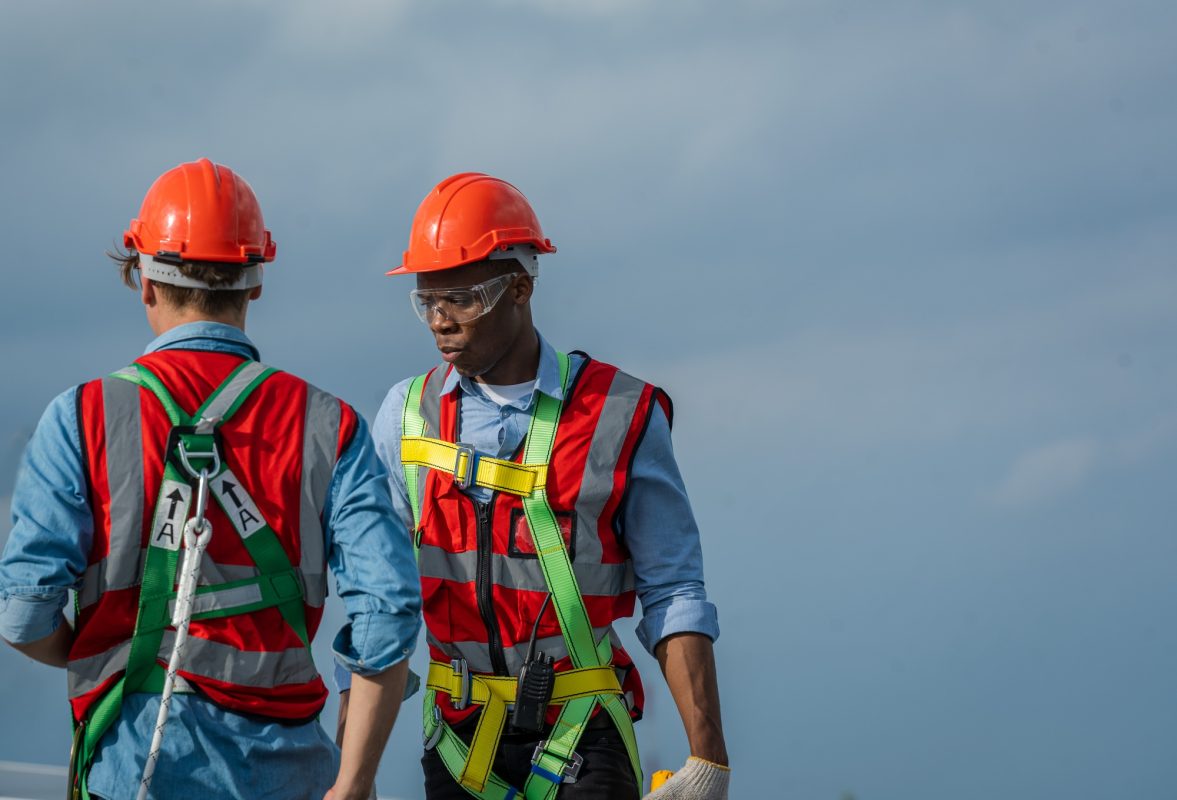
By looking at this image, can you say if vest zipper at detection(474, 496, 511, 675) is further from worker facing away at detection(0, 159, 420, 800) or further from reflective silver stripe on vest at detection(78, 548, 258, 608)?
reflective silver stripe on vest at detection(78, 548, 258, 608)

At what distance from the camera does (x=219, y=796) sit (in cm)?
373

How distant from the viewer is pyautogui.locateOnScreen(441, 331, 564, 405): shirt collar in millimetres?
5289

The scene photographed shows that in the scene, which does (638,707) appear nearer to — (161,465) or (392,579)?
(392,579)

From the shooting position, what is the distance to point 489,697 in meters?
5.05

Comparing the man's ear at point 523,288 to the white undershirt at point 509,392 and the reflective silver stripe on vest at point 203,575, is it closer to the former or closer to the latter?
Answer: the white undershirt at point 509,392

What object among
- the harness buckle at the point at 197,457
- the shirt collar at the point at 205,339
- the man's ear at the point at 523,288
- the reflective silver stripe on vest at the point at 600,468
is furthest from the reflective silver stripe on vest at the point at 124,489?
the man's ear at the point at 523,288

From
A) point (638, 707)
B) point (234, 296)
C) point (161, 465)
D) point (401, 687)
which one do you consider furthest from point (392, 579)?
point (638, 707)

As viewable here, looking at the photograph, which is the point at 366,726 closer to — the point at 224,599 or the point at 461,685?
the point at 224,599

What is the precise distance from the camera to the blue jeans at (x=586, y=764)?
505cm

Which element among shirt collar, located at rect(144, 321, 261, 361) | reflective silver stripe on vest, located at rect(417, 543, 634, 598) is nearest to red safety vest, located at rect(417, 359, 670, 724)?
reflective silver stripe on vest, located at rect(417, 543, 634, 598)

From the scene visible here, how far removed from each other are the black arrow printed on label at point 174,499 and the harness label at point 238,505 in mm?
82

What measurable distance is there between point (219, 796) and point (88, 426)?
938mm

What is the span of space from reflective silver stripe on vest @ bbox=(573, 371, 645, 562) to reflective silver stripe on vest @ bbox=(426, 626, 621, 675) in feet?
0.76

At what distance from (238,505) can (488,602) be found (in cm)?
149
